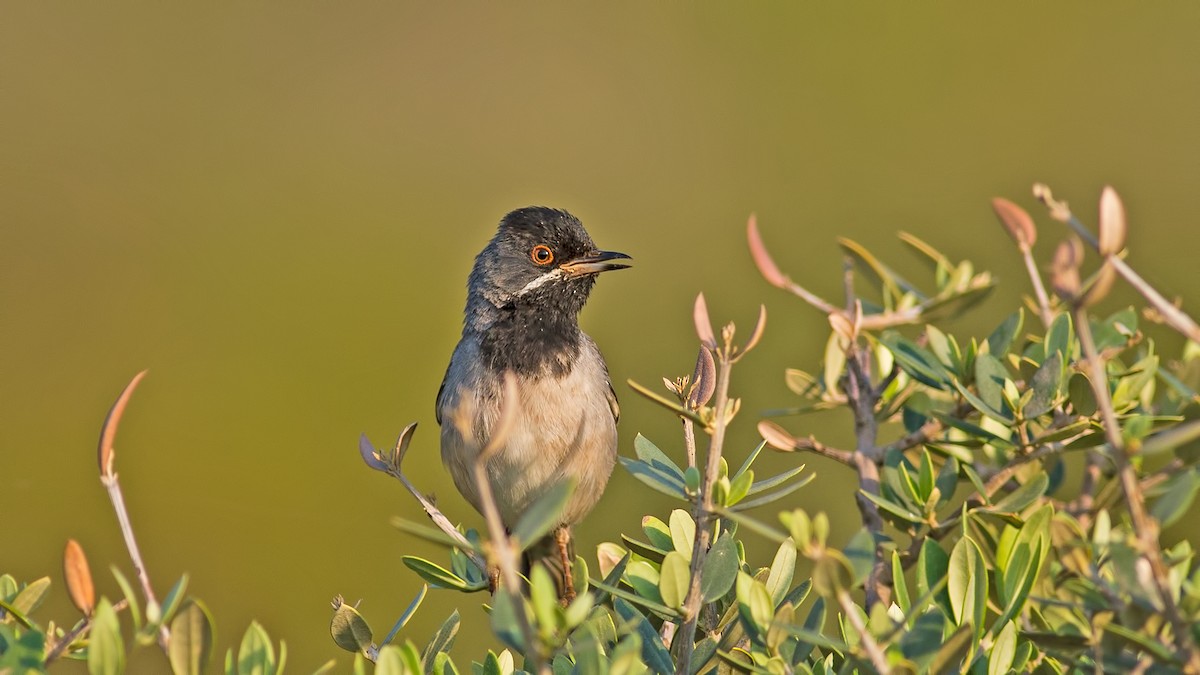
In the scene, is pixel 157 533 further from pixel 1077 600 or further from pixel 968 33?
pixel 968 33

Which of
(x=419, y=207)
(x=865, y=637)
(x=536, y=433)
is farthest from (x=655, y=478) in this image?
(x=419, y=207)

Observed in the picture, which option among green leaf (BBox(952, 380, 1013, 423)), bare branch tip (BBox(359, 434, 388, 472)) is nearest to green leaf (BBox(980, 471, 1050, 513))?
green leaf (BBox(952, 380, 1013, 423))

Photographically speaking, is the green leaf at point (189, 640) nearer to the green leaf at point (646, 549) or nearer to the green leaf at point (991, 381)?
the green leaf at point (646, 549)

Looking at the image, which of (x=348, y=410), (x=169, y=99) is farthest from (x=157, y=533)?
(x=169, y=99)

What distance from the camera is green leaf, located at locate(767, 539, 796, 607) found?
203 centimetres

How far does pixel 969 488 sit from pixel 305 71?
8594 mm

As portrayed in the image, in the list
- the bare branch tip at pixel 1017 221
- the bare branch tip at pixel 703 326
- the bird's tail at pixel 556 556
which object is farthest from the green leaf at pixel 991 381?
the bird's tail at pixel 556 556

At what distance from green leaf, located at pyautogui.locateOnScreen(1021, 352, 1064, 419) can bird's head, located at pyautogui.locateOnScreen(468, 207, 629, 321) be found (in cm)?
272

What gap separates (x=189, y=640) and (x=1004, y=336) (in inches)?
65.8

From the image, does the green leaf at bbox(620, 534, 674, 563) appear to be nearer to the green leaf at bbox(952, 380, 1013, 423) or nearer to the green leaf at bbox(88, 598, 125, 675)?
the green leaf at bbox(952, 380, 1013, 423)

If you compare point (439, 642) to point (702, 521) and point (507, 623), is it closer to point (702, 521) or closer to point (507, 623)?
point (702, 521)

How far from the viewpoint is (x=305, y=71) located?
459 inches

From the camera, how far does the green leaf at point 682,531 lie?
6.91 ft

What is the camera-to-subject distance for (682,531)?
213 centimetres
